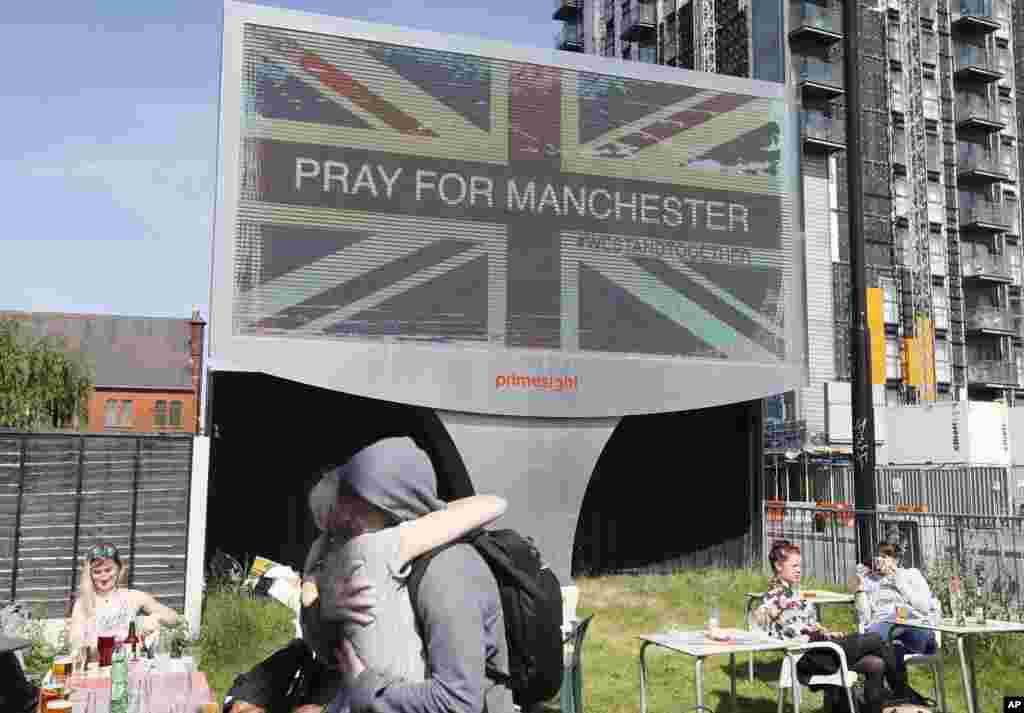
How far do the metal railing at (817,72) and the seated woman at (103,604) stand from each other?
45.5 m

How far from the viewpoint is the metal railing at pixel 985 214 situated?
52.4 meters

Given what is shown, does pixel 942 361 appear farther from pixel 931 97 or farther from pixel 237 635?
pixel 237 635

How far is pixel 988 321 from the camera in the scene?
51812 mm

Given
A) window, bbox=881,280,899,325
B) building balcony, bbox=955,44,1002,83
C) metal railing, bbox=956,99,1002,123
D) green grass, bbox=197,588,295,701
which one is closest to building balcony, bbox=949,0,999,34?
building balcony, bbox=955,44,1002,83

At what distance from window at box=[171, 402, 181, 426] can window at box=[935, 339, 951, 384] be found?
51219mm

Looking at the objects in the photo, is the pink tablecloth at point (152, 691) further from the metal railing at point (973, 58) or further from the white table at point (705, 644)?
the metal railing at point (973, 58)

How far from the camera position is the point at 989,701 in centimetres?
938

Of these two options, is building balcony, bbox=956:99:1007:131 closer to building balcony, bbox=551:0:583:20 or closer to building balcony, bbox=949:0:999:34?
building balcony, bbox=949:0:999:34

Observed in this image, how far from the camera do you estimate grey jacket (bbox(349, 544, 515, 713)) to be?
2301mm

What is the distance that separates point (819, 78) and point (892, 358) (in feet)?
47.6

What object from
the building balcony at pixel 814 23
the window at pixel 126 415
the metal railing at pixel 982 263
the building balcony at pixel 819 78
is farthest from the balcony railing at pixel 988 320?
the window at pixel 126 415

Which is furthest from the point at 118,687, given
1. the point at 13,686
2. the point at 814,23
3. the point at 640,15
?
the point at 640,15

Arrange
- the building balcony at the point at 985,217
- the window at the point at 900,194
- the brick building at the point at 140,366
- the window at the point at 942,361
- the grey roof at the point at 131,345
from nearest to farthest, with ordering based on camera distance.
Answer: the window at the point at 900,194
the window at the point at 942,361
the building balcony at the point at 985,217
the brick building at the point at 140,366
the grey roof at the point at 131,345

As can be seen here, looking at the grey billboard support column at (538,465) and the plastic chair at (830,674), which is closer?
the plastic chair at (830,674)
